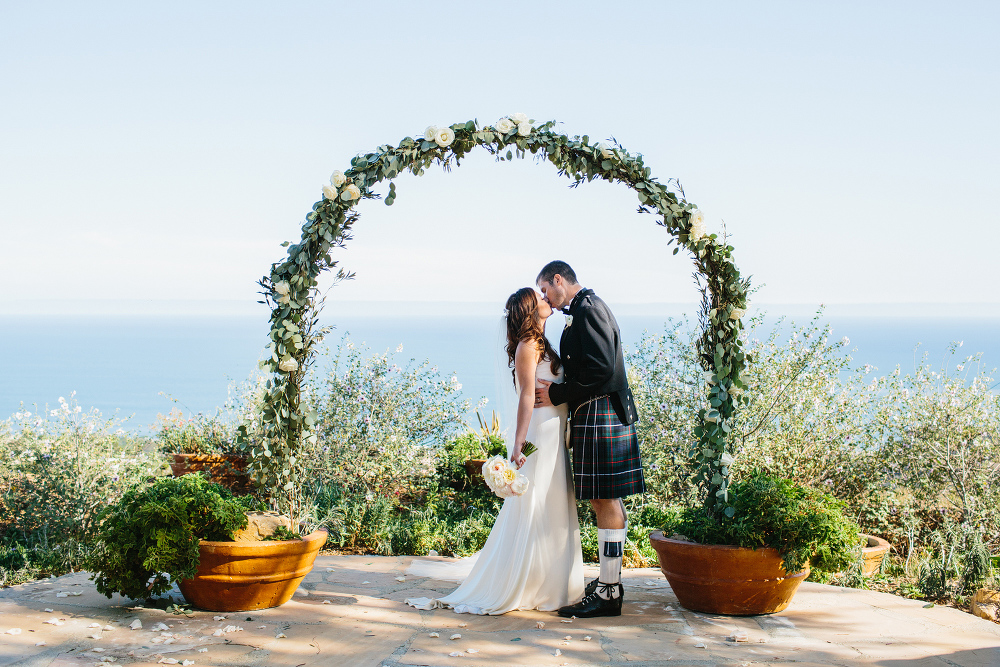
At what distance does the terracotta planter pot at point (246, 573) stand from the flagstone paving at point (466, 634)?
93 mm

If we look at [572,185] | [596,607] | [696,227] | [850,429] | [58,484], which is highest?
[572,185]

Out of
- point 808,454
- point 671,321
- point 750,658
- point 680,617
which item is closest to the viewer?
point 750,658

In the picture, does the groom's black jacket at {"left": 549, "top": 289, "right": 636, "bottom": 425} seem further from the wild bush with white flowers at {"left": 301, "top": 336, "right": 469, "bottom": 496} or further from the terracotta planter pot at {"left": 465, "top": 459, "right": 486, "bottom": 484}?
the terracotta planter pot at {"left": 465, "top": 459, "right": 486, "bottom": 484}

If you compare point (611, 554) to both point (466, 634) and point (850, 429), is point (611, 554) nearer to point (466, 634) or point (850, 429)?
point (466, 634)

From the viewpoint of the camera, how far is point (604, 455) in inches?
157

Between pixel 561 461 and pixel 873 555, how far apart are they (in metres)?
2.47

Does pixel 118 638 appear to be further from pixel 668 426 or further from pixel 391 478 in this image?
pixel 668 426

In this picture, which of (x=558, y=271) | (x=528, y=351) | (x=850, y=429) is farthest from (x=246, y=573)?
(x=850, y=429)

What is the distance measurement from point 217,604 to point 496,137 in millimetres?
2918

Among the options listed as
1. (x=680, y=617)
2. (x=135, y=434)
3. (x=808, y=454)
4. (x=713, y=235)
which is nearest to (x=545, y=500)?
(x=680, y=617)

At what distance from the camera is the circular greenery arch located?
403cm

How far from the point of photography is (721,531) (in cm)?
394

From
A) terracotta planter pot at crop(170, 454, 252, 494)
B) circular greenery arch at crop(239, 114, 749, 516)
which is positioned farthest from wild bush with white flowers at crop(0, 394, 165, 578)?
circular greenery arch at crop(239, 114, 749, 516)

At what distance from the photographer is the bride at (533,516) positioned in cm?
407
